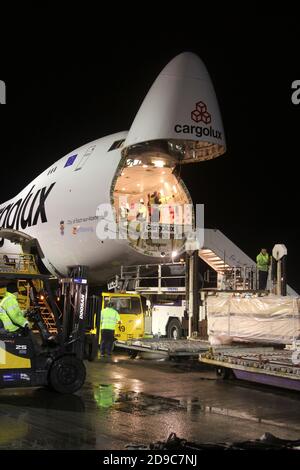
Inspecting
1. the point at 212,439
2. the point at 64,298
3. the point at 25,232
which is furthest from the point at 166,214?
the point at 212,439

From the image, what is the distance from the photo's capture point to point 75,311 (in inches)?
455

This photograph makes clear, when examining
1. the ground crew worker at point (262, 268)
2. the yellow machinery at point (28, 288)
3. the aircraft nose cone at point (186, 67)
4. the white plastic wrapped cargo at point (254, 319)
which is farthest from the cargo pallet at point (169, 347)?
the aircraft nose cone at point (186, 67)

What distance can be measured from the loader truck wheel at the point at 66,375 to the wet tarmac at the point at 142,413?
184 mm

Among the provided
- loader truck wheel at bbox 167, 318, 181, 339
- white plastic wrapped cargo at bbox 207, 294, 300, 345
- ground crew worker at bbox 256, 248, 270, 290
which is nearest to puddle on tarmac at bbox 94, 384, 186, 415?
white plastic wrapped cargo at bbox 207, 294, 300, 345

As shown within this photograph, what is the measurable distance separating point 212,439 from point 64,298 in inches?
203

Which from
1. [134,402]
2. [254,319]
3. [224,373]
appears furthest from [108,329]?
[134,402]

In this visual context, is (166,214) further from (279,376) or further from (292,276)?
(292,276)

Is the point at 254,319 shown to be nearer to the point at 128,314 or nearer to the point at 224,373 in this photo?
the point at 224,373

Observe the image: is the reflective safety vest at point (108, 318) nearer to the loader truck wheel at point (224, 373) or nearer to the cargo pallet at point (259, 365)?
the cargo pallet at point (259, 365)

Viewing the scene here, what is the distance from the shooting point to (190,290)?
19078mm

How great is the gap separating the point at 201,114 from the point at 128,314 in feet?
24.3

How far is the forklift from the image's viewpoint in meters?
10.1

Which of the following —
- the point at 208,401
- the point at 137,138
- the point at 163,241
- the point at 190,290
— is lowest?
the point at 208,401

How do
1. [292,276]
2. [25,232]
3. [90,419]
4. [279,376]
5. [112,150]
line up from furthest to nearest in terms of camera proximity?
[292,276]
[25,232]
[112,150]
[279,376]
[90,419]
